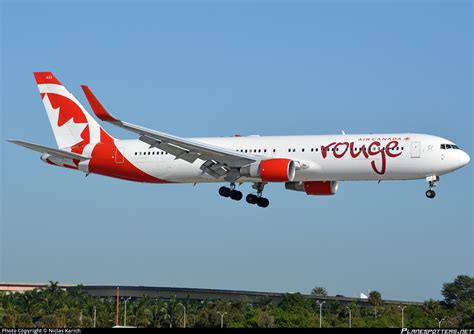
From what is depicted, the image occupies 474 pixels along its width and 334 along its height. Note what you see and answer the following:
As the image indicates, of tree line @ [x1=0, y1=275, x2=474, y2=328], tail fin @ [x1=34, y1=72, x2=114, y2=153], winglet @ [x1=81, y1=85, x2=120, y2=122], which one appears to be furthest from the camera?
tree line @ [x1=0, y1=275, x2=474, y2=328]

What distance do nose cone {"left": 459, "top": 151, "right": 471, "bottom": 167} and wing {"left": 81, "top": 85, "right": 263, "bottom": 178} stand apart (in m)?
12.1

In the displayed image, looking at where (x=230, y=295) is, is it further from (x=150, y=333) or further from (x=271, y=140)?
(x=150, y=333)

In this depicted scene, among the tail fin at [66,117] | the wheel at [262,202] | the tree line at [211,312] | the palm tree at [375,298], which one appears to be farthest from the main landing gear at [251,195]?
the palm tree at [375,298]

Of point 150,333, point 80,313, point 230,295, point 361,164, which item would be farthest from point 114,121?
point 230,295

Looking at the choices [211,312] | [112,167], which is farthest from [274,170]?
[211,312]

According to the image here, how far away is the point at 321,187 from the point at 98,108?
1645 cm

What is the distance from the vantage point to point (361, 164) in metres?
66.5

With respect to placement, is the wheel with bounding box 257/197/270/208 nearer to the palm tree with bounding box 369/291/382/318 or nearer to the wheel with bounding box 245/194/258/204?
the wheel with bounding box 245/194/258/204

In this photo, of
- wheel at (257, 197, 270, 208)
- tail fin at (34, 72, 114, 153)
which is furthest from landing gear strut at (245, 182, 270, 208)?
tail fin at (34, 72, 114, 153)

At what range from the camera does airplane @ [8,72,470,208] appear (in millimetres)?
66188

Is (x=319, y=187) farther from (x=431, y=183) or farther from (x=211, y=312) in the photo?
(x=211, y=312)

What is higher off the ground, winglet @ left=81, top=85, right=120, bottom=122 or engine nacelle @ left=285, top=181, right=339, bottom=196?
winglet @ left=81, top=85, right=120, bottom=122

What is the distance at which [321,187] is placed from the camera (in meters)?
72.4

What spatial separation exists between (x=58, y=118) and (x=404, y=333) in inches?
1735
